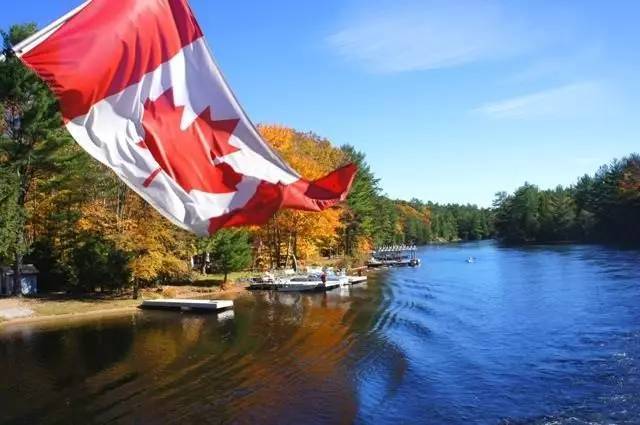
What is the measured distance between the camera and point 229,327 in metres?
37.7

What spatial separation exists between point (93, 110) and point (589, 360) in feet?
81.9

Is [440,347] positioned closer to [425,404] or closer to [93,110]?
[425,404]

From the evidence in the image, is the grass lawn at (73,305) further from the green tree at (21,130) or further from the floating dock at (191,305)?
the green tree at (21,130)

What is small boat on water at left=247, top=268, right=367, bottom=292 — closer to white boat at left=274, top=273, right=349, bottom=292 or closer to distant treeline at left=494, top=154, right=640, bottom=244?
white boat at left=274, top=273, right=349, bottom=292

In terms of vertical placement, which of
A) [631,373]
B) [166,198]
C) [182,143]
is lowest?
[631,373]

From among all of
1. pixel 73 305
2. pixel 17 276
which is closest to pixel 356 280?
pixel 73 305

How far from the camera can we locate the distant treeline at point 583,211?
12025 cm

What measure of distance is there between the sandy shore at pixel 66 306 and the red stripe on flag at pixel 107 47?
113 feet

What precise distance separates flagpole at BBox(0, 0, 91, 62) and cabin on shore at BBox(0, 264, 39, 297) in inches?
1764

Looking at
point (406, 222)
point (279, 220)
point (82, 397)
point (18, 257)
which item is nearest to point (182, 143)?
point (82, 397)

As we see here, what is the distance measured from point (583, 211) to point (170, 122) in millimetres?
144014

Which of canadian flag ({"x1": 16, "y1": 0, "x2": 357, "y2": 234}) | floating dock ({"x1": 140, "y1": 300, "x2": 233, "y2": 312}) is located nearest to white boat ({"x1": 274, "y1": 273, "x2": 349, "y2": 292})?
floating dock ({"x1": 140, "y1": 300, "x2": 233, "y2": 312})

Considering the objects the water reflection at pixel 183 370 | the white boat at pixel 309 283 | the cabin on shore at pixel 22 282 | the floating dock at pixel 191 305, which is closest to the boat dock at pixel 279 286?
the white boat at pixel 309 283

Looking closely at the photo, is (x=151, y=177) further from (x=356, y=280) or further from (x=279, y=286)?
Result: (x=356, y=280)
